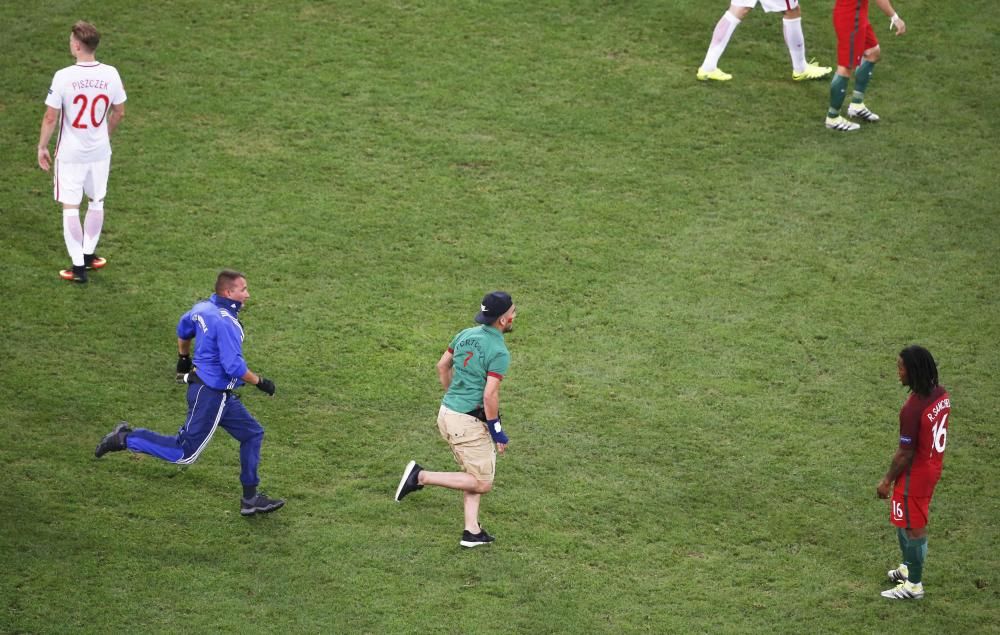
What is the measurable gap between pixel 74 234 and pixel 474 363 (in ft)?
16.5

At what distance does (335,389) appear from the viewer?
415 inches

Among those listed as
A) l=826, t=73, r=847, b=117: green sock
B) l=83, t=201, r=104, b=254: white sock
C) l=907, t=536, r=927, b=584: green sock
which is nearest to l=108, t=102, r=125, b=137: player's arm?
l=83, t=201, r=104, b=254: white sock

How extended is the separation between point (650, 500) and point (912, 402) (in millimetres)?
2293

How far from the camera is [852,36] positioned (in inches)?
552

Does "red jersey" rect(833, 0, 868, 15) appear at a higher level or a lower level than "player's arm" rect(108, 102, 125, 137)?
higher

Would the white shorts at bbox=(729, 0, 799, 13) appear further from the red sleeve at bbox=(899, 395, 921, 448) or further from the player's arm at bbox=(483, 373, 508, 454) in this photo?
the player's arm at bbox=(483, 373, 508, 454)

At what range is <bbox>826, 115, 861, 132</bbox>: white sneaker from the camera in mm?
14625

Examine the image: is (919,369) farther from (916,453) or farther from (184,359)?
(184,359)

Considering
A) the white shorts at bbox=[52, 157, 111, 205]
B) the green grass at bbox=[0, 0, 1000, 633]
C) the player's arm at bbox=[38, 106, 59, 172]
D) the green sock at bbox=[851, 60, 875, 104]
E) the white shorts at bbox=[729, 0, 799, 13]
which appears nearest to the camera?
the green grass at bbox=[0, 0, 1000, 633]

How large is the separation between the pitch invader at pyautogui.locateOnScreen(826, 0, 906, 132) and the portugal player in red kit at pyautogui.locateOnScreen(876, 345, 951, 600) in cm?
705

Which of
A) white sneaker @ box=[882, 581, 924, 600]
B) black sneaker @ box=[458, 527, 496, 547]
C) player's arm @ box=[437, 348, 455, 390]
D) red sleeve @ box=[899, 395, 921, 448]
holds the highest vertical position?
red sleeve @ box=[899, 395, 921, 448]

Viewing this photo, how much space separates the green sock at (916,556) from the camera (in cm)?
820

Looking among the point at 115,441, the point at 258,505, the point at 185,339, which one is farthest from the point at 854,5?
the point at 115,441

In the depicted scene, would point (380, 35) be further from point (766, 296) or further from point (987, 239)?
point (987, 239)
